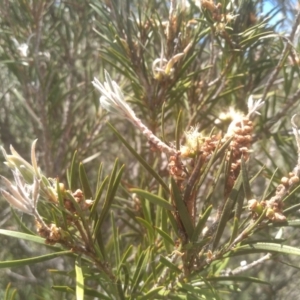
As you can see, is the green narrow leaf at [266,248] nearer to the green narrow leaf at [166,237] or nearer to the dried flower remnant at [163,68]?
the green narrow leaf at [166,237]

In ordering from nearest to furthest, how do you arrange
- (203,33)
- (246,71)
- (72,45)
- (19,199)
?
1. (19,199)
2. (203,33)
3. (246,71)
4. (72,45)

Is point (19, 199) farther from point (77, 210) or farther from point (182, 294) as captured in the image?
point (182, 294)

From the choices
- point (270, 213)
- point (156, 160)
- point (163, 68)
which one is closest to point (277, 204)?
point (270, 213)

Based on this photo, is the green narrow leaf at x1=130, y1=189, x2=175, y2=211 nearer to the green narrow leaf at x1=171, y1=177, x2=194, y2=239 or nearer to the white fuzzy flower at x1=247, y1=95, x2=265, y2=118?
the green narrow leaf at x1=171, y1=177, x2=194, y2=239

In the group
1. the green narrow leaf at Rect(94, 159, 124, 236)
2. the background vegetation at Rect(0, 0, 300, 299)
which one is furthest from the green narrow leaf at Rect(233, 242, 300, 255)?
the green narrow leaf at Rect(94, 159, 124, 236)

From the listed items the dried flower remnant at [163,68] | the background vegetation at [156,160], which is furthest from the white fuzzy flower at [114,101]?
the dried flower remnant at [163,68]

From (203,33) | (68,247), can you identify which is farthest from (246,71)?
(68,247)

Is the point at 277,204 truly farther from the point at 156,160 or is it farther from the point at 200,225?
the point at 156,160
